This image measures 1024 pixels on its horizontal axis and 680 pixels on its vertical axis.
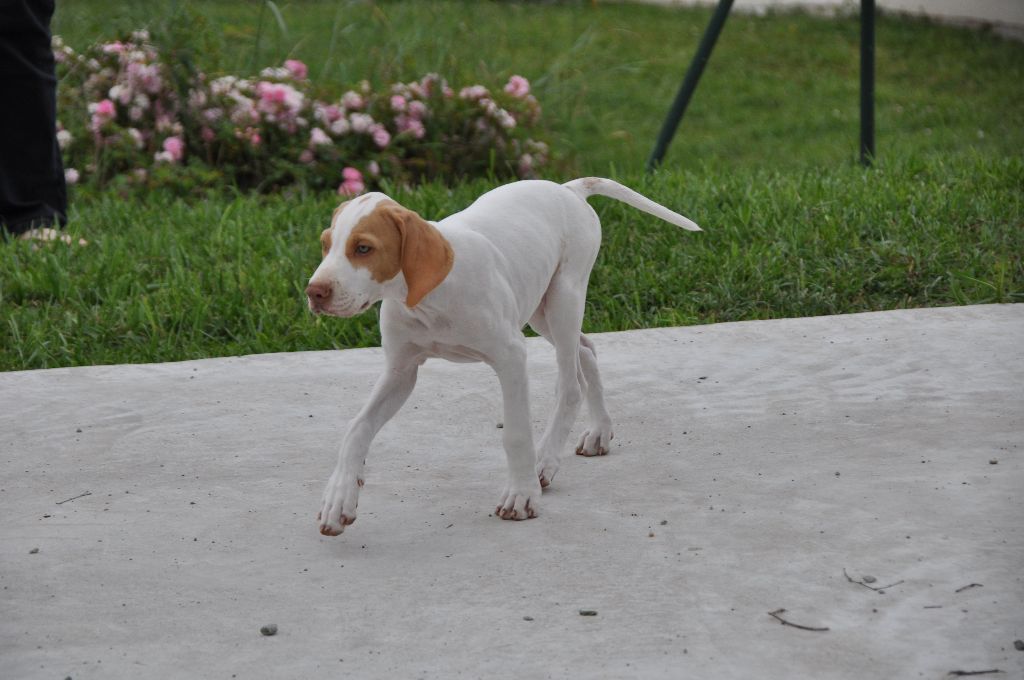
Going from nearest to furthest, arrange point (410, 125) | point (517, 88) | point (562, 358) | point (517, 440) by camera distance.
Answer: point (517, 440), point (562, 358), point (410, 125), point (517, 88)

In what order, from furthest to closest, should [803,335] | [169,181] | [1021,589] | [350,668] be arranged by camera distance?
[169,181] → [803,335] → [1021,589] → [350,668]

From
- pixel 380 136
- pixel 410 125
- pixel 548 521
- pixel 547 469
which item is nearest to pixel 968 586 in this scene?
pixel 548 521

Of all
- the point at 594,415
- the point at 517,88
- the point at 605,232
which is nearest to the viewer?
the point at 594,415

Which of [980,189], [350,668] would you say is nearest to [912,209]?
[980,189]

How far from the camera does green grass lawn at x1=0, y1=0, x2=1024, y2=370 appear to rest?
17.3 ft

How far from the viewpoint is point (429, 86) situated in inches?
312

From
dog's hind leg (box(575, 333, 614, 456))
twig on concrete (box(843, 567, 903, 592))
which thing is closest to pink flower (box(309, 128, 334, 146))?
dog's hind leg (box(575, 333, 614, 456))

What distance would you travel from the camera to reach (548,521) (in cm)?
345

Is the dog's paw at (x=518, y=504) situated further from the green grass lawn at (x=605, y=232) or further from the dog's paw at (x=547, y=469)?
the green grass lawn at (x=605, y=232)

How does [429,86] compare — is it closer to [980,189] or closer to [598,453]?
[980,189]

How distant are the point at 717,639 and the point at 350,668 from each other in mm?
746

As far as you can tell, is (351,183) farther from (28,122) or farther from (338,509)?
(338,509)

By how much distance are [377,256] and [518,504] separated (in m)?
0.77

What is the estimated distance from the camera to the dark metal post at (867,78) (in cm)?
707
